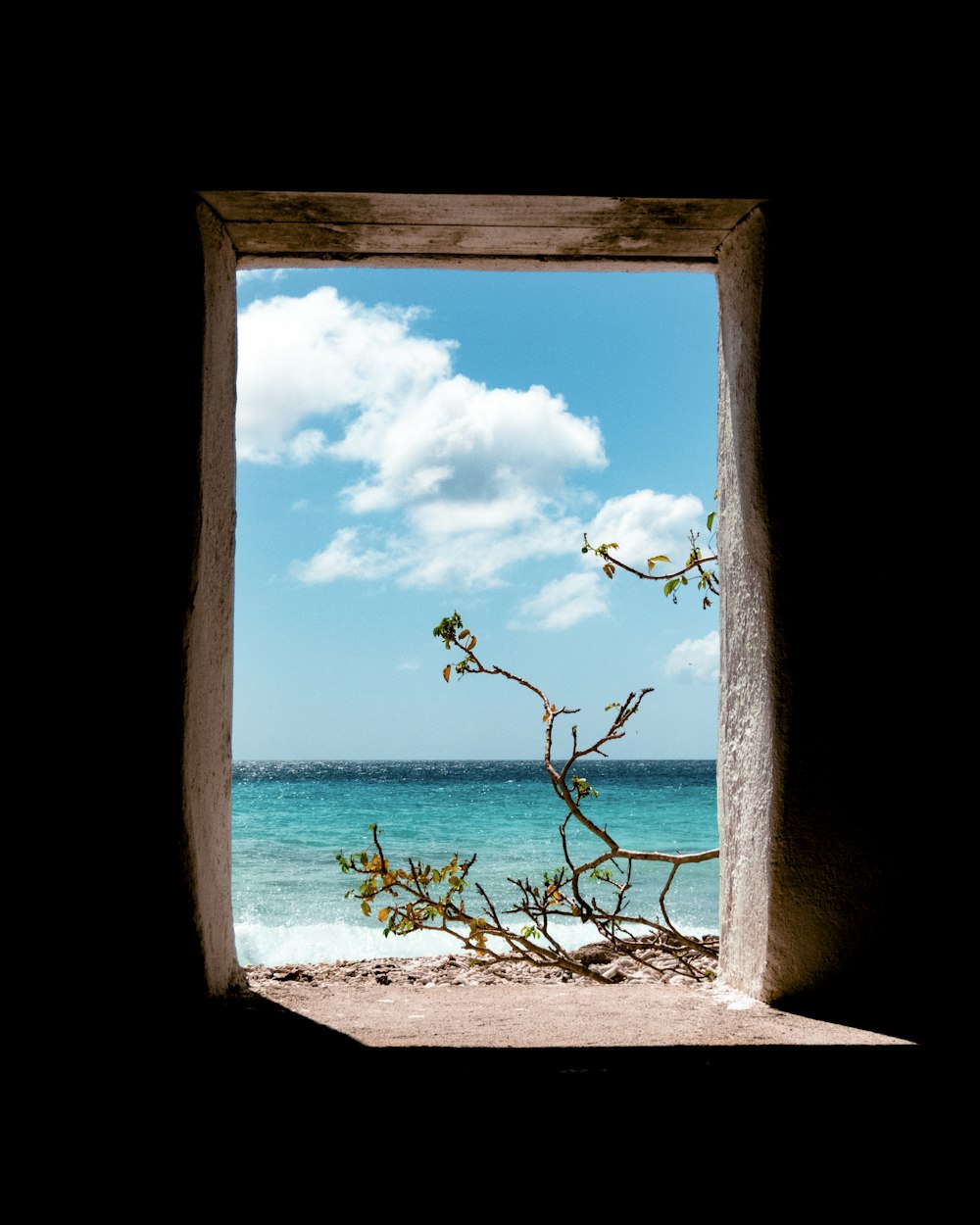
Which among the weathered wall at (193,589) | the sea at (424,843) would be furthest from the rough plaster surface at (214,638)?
the sea at (424,843)

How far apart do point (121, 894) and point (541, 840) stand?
14.7m

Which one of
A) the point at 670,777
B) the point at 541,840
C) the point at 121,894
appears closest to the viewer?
the point at 121,894

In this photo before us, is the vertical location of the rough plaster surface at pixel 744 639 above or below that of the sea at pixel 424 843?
above

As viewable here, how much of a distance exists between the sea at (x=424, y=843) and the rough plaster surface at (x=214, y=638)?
143 centimetres

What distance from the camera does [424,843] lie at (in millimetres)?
15984

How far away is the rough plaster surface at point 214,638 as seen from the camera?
133 cm

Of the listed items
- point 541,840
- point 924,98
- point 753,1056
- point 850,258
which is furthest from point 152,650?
point 541,840

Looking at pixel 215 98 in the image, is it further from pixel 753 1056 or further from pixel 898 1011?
pixel 898 1011

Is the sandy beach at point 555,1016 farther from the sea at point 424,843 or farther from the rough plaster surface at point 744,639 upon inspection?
the sea at point 424,843

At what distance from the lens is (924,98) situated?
1.37m

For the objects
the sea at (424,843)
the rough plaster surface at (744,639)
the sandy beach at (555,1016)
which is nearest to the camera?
the sandy beach at (555,1016)

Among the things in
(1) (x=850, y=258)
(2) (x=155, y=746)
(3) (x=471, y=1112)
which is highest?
(1) (x=850, y=258)

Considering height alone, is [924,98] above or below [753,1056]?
above

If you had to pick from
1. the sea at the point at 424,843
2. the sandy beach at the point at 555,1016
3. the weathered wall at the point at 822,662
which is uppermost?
the weathered wall at the point at 822,662
